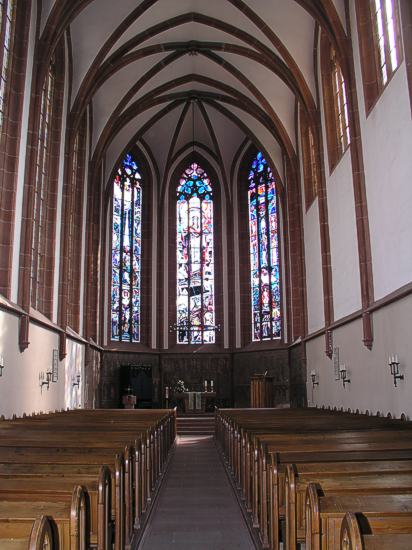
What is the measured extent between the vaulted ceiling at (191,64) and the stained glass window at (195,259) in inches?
128

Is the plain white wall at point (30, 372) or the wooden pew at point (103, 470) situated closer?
the wooden pew at point (103, 470)

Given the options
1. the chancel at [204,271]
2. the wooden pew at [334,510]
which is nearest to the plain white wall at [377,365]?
the chancel at [204,271]

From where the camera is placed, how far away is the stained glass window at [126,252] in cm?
2614

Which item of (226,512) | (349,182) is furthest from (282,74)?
(226,512)

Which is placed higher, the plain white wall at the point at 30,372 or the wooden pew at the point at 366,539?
the plain white wall at the point at 30,372

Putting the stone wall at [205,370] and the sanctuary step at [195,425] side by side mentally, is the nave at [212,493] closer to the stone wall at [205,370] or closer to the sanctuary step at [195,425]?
the sanctuary step at [195,425]

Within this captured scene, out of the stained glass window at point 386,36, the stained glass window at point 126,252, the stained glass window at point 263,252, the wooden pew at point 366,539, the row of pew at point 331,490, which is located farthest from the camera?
the stained glass window at point 126,252

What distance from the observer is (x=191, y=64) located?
73.0 feet

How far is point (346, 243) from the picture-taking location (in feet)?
49.8

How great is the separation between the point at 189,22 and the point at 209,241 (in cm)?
1145

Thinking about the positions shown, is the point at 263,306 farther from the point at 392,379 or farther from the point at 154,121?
the point at 392,379

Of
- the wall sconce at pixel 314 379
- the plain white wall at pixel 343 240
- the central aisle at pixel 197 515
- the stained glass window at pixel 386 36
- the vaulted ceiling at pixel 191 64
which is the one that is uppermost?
the vaulted ceiling at pixel 191 64

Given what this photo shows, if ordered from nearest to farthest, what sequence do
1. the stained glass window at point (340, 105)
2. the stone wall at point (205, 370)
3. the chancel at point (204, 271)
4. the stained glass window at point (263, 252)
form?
the chancel at point (204, 271), the stained glass window at point (340, 105), the stone wall at point (205, 370), the stained glass window at point (263, 252)

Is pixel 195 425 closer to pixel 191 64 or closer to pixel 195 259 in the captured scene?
pixel 195 259
